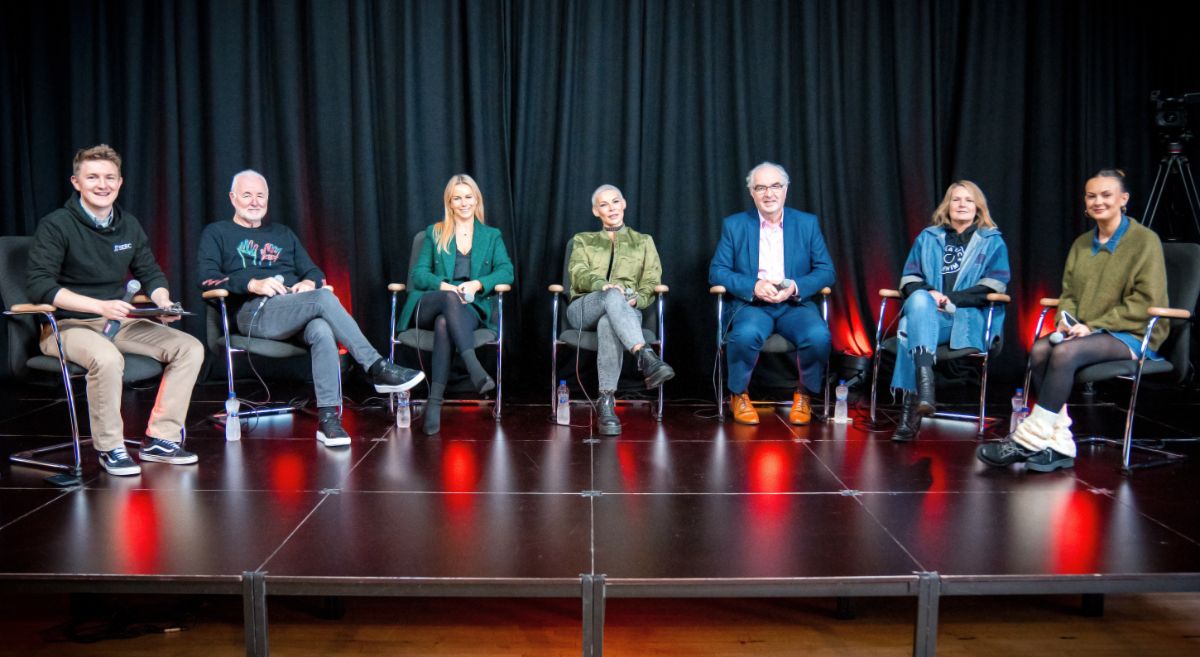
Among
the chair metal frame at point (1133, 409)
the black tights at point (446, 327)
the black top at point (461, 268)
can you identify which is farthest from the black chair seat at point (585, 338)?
A: the chair metal frame at point (1133, 409)

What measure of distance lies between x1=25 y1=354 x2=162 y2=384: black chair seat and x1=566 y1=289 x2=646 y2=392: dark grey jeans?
1.86 m

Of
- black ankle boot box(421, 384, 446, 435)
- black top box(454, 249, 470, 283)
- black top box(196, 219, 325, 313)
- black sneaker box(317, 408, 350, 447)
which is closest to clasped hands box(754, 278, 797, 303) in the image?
black top box(454, 249, 470, 283)

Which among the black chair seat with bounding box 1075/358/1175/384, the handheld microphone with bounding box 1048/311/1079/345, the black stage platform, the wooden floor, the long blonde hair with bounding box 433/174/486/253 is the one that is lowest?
the wooden floor

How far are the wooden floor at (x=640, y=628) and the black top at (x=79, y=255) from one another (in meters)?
1.24

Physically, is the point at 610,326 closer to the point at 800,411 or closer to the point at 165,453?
the point at 800,411

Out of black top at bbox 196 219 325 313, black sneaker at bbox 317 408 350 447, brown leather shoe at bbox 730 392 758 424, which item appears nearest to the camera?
black sneaker at bbox 317 408 350 447

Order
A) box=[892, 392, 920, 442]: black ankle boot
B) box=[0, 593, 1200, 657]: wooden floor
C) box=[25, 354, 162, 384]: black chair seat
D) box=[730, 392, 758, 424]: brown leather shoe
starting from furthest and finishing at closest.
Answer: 1. box=[730, 392, 758, 424]: brown leather shoe
2. box=[892, 392, 920, 442]: black ankle boot
3. box=[25, 354, 162, 384]: black chair seat
4. box=[0, 593, 1200, 657]: wooden floor

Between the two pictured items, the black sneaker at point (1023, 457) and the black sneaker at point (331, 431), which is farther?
the black sneaker at point (331, 431)

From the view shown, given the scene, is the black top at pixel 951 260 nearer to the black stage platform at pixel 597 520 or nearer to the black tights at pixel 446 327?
the black stage platform at pixel 597 520

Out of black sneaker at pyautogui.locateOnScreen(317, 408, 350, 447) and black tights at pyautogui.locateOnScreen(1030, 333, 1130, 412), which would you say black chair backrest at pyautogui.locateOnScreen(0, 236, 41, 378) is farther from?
black tights at pyautogui.locateOnScreen(1030, 333, 1130, 412)

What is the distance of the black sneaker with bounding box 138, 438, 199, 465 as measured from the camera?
3.63 m

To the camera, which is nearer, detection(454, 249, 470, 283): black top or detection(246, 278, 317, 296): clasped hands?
detection(246, 278, 317, 296): clasped hands

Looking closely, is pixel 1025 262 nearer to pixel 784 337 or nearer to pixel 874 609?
pixel 784 337

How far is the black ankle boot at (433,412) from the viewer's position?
4195 millimetres
